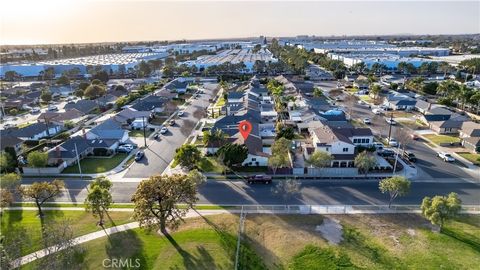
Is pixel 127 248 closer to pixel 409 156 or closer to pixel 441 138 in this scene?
pixel 409 156

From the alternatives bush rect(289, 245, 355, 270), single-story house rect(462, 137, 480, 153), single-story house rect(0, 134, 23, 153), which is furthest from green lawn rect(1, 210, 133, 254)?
single-story house rect(462, 137, 480, 153)

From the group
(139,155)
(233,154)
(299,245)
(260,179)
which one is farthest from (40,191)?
(299,245)

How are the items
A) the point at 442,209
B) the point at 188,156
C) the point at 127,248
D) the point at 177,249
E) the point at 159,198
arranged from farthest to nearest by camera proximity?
the point at 188,156
the point at 442,209
the point at 159,198
the point at 127,248
the point at 177,249

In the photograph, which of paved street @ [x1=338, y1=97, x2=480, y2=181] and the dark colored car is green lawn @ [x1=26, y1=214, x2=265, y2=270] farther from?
the dark colored car

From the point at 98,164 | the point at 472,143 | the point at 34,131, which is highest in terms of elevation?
the point at 472,143

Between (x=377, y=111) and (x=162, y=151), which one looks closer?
(x=162, y=151)

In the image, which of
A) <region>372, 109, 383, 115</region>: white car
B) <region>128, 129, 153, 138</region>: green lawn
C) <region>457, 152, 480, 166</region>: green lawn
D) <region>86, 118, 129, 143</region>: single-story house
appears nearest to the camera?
<region>457, 152, 480, 166</region>: green lawn

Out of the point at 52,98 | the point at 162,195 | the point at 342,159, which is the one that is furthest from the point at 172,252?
the point at 52,98

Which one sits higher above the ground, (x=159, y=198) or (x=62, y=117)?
(x=159, y=198)
